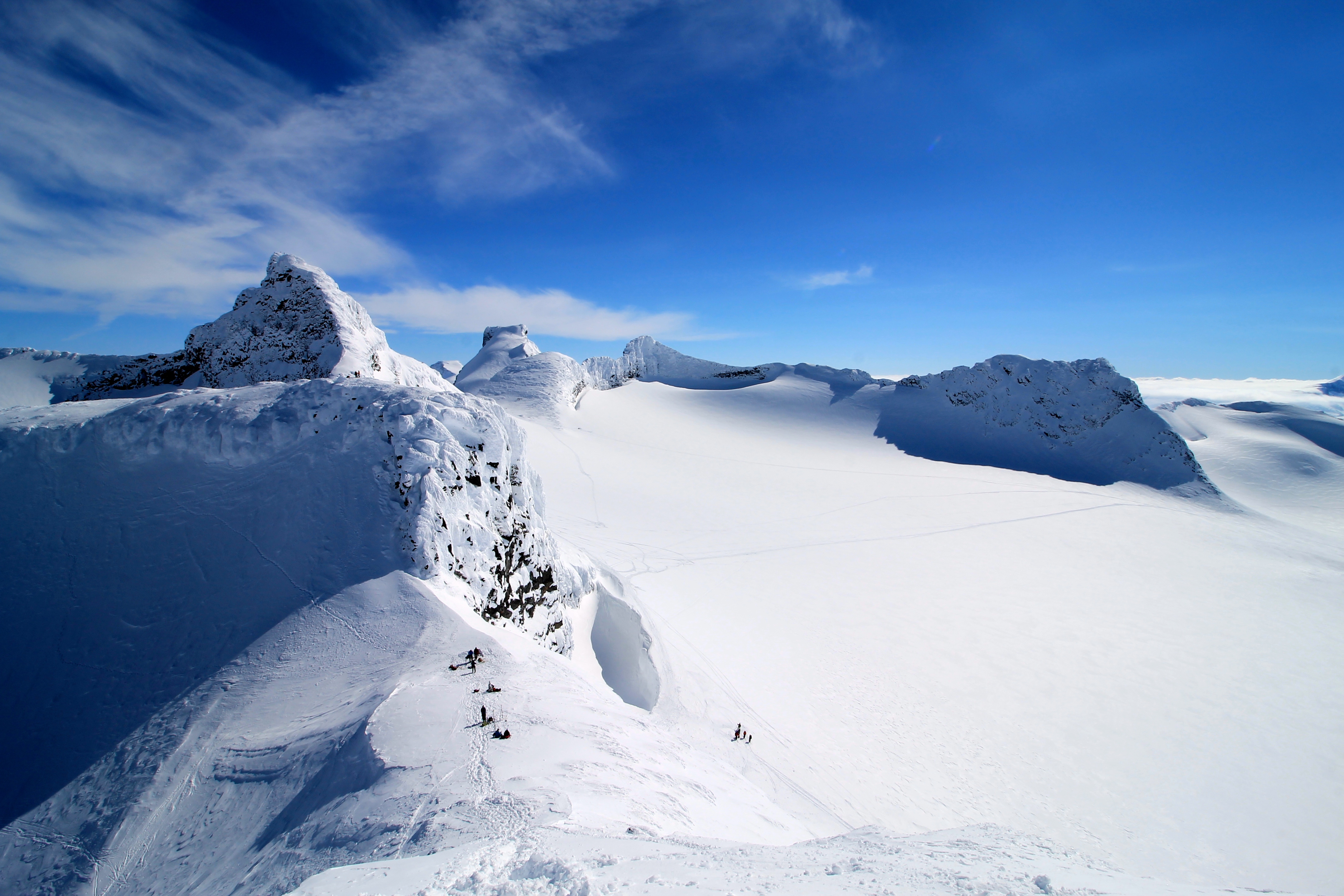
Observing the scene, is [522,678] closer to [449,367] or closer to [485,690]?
[485,690]

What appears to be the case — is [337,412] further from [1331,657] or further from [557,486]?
[1331,657]

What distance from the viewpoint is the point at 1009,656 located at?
11992 millimetres

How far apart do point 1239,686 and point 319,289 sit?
2330cm

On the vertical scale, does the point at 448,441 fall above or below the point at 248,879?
above

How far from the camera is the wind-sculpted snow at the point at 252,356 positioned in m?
11.1

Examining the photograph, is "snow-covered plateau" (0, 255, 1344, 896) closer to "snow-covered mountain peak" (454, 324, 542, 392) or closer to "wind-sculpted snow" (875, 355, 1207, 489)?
"wind-sculpted snow" (875, 355, 1207, 489)

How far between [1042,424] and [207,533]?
4553 centimetres

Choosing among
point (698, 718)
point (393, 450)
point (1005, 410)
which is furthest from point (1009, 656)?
point (1005, 410)

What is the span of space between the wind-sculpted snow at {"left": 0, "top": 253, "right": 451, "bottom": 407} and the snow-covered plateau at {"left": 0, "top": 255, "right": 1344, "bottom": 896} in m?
0.08

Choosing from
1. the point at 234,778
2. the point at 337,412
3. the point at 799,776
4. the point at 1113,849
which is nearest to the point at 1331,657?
the point at 1113,849

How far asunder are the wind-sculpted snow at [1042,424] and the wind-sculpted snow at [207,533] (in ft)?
116

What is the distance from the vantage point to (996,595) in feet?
49.9

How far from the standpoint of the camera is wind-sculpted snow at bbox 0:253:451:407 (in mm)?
11055

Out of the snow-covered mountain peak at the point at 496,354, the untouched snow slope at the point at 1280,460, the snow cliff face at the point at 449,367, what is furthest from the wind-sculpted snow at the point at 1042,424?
the snow cliff face at the point at 449,367
